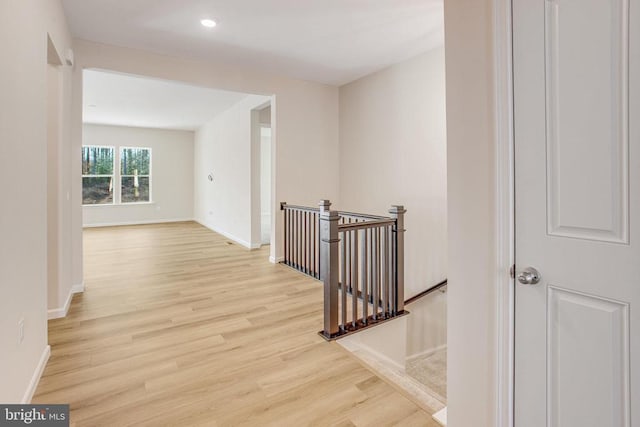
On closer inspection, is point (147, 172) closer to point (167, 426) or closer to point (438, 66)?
point (438, 66)

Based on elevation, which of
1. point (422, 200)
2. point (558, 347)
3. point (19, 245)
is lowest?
point (558, 347)

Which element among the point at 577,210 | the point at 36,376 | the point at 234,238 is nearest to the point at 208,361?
the point at 36,376

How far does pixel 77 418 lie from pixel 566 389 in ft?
7.30

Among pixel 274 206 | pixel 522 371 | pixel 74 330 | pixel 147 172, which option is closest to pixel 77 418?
pixel 74 330

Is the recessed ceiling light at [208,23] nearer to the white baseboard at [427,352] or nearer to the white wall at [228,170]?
the white wall at [228,170]

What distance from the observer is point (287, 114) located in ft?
16.1

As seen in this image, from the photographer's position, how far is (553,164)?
3.95ft

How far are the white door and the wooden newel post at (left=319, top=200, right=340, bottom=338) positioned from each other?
1.47 meters

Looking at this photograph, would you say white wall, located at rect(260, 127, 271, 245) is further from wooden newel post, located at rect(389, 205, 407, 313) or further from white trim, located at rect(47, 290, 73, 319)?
wooden newel post, located at rect(389, 205, 407, 313)

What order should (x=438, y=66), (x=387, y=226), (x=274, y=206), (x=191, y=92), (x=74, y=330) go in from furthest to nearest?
(x=191, y=92) → (x=274, y=206) → (x=438, y=66) → (x=387, y=226) → (x=74, y=330)

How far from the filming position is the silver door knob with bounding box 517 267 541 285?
1250 millimetres

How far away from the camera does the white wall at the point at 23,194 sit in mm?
1505

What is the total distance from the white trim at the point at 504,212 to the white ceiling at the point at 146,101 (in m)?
4.05

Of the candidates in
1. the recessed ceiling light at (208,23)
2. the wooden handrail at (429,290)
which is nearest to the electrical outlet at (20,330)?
the recessed ceiling light at (208,23)
